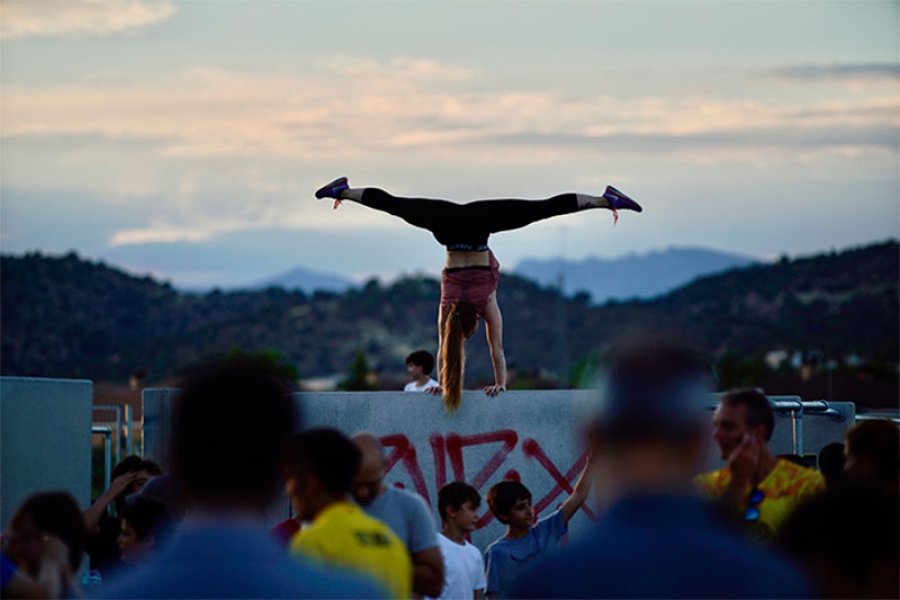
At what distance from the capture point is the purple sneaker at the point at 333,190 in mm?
11312

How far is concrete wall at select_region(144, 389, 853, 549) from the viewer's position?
1029 centimetres

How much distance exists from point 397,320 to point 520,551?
71.5 m

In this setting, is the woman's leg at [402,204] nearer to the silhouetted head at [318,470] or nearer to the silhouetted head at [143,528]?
the silhouetted head at [143,528]

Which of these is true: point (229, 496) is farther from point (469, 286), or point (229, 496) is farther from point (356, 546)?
point (469, 286)

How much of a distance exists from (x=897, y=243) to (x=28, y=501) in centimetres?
7158

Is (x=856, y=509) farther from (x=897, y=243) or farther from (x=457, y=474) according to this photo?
(x=897, y=243)

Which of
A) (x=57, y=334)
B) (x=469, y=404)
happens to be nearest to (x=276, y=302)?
(x=57, y=334)

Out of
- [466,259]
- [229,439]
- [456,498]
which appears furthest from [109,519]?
[229,439]

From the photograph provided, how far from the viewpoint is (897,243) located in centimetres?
7188

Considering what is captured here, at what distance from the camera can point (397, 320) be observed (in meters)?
79.4

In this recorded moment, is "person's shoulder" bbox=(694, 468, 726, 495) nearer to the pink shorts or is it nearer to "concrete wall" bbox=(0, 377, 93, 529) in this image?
"concrete wall" bbox=(0, 377, 93, 529)

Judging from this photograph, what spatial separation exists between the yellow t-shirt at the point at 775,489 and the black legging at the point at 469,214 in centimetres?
527

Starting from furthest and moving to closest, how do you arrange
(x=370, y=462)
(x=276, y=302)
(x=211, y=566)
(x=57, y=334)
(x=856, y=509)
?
(x=276, y=302) < (x=57, y=334) < (x=370, y=462) < (x=856, y=509) < (x=211, y=566)

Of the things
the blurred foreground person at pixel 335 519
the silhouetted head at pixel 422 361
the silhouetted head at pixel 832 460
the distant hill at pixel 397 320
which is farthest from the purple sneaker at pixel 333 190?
the distant hill at pixel 397 320
